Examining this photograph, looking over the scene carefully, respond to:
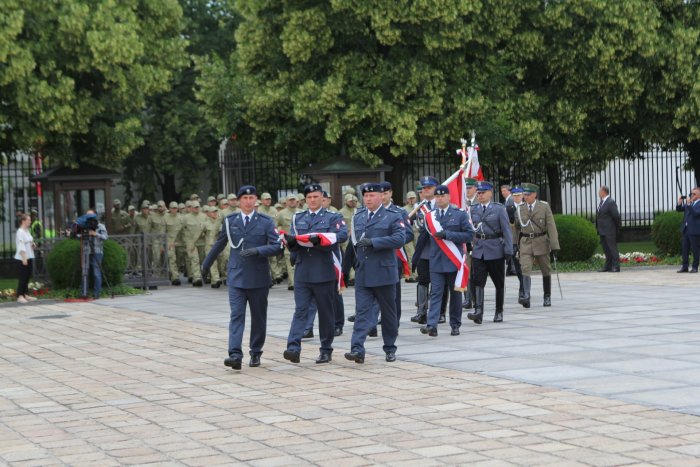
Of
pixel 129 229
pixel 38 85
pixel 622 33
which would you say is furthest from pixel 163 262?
pixel 622 33

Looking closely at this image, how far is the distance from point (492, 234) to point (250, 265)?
475cm

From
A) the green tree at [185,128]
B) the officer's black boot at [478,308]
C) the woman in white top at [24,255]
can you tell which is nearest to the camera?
the officer's black boot at [478,308]

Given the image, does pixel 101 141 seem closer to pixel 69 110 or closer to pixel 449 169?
pixel 69 110

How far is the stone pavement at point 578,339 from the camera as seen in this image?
407 inches

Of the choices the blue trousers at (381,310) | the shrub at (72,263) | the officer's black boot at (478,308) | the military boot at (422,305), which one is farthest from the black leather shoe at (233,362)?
the shrub at (72,263)

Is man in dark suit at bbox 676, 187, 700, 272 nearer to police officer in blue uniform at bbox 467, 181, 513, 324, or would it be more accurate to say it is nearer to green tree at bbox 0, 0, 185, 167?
police officer in blue uniform at bbox 467, 181, 513, 324

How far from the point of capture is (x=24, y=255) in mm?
21781

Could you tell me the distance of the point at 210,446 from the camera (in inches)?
324

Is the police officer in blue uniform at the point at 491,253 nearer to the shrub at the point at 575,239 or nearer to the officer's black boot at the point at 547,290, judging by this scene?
the officer's black boot at the point at 547,290

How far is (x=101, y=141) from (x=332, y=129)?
A: 225 inches

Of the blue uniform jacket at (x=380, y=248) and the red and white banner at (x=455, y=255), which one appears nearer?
the blue uniform jacket at (x=380, y=248)

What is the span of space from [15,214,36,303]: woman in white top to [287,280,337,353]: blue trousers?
430 inches

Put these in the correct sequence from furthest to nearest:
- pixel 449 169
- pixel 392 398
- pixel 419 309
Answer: pixel 449 169 → pixel 419 309 → pixel 392 398

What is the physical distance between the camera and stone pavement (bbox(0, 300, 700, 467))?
7750 millimetres
